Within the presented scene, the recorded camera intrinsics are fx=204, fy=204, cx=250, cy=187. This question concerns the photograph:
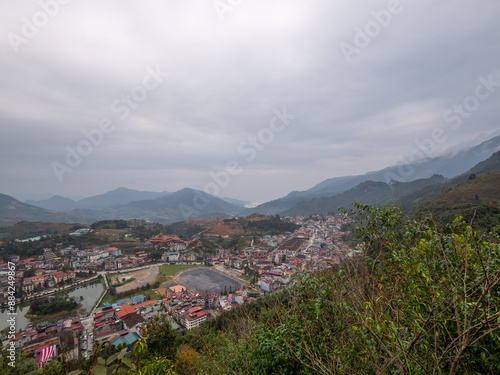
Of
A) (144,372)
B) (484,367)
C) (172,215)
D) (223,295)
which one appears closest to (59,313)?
(223,295)

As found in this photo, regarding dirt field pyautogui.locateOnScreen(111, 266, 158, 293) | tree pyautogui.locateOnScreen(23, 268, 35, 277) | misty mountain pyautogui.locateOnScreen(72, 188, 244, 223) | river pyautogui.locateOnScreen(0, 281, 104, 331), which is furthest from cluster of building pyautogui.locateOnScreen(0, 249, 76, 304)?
misty mountain pyautogui.locateOnScreen(72, 188, 244, 223)

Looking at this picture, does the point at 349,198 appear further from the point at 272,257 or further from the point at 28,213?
the point at 28,213

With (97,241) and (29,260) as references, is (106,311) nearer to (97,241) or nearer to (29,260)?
(29,260)

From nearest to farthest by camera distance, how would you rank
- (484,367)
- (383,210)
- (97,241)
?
(484,367) < (383,210) < (97,241)

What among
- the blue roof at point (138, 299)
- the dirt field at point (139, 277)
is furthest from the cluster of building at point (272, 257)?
the blue roof at point (138, 299)

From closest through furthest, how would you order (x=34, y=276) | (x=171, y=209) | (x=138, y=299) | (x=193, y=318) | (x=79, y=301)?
(x=193, y=318) → (x=138, y=299) → (x=79, y=301) → (x=34, y=276) → (x=171, y=209)

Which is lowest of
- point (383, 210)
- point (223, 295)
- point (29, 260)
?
point (223, 295)

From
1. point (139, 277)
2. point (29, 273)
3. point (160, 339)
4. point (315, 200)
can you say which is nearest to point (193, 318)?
point (160, 339)

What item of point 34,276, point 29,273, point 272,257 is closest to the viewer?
point 34,276

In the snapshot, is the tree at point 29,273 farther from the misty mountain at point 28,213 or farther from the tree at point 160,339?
the misty mountain at point 28,213
